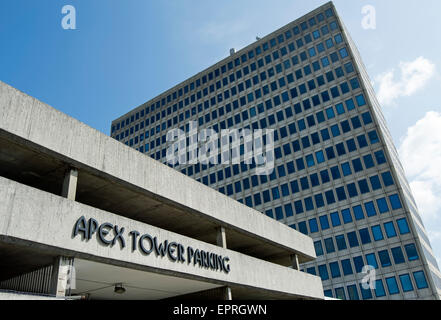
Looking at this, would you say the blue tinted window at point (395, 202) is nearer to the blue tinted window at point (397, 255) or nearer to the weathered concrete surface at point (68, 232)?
the blue tinted window at point (397, 255)

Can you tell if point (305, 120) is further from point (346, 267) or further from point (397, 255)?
point (397, 255)

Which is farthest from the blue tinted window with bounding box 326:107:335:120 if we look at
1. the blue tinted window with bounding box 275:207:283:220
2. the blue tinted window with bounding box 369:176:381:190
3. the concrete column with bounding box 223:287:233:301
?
the concrete column with bounding box 223:287:233:301

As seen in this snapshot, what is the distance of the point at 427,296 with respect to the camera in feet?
136

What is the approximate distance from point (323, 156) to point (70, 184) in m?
44.7

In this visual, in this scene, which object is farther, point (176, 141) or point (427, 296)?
point (176, 141)

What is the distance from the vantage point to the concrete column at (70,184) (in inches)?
534

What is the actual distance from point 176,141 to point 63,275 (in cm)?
5925

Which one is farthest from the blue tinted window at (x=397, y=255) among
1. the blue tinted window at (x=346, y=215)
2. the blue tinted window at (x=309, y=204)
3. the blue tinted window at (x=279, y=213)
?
the blue tinted window at (x=279, y=213)

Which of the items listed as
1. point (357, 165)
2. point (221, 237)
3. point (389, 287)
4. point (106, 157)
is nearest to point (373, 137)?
point (357, 165)

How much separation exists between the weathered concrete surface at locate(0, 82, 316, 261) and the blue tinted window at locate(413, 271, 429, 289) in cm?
2887

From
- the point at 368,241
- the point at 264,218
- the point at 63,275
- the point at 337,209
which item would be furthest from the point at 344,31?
the point at 63,275

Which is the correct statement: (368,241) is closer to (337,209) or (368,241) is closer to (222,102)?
(337,209)

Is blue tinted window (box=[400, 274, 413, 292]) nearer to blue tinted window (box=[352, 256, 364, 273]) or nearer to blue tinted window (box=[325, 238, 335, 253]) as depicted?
blue tinted window (box=[352, 256, 364, 273])
